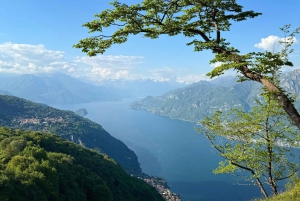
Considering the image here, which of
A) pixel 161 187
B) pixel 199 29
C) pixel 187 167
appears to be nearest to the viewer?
pixel 199 29

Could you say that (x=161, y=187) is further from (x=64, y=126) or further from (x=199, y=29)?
(x=64, y=126)

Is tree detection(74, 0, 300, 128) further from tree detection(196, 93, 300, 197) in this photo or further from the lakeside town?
the lakeside town

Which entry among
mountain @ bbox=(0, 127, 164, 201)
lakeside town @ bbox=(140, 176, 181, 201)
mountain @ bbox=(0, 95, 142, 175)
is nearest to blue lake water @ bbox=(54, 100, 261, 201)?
lakeside town @ bbox=(140, 176, 181, 201)

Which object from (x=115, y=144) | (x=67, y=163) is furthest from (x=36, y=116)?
(x=67, y=163)

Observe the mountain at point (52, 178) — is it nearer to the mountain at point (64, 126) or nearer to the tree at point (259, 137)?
the tree at point (259, 137)

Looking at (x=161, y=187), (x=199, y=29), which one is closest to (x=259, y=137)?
(x=199, y=29)

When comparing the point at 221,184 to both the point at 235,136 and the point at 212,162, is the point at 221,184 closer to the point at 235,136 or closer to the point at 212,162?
the point at 212,162
